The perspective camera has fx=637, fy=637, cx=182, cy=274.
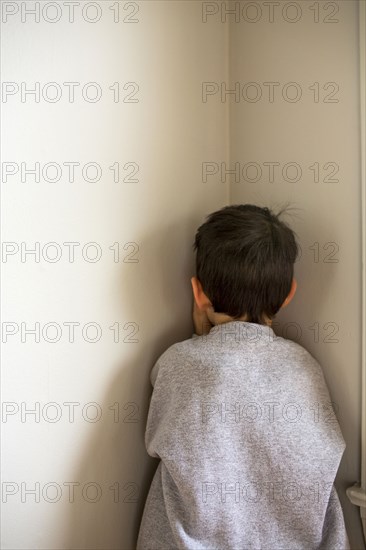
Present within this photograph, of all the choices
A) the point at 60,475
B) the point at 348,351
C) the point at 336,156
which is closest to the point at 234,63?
the point at 336,156

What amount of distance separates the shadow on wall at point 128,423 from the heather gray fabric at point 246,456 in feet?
0.36

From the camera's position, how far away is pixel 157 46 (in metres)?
1.51

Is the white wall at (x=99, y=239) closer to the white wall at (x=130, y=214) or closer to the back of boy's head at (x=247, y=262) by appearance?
the white wall at (x=130, y=214)

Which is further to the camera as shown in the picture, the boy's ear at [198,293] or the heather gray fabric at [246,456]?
the boy's ear at [198,293]

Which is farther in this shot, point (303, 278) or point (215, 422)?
point (303, 278)

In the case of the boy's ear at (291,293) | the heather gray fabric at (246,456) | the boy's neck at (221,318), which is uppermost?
the boy's ear at (291,293)

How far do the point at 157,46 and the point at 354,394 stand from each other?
93 cm

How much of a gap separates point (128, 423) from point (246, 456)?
0.29 m

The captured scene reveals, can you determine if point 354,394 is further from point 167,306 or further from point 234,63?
point 234,63

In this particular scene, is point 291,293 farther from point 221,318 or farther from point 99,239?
point 99,239

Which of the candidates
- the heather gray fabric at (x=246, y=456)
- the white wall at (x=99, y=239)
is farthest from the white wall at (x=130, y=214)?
the heather gray fabric at (x=246, y=456)

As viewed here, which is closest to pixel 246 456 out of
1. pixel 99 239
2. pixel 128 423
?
pixel 128 423

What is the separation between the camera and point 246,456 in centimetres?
138

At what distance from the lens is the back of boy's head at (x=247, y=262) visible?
1436mm
